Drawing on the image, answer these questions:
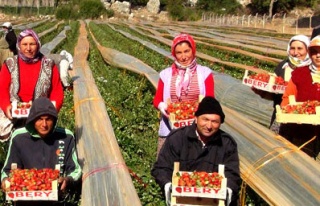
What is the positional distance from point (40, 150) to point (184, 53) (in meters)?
1.54

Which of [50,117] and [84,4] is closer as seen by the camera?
[50,117]

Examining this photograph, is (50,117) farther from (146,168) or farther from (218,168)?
(146,168)

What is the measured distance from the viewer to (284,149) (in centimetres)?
564

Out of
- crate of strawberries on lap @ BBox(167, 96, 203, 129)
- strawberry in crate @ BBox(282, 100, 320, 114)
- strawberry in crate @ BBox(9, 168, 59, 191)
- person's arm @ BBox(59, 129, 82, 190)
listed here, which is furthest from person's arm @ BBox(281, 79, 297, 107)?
strawberry in crate @ BBox(9, 168, 59, 191)

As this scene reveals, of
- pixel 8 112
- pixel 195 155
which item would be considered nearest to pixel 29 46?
pixel 8 112

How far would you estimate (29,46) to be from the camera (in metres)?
5.66

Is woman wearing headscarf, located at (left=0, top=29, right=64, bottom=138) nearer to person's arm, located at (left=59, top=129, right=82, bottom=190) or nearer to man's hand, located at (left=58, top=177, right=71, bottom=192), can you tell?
person's arm, located at (left=59, top=129, right=82, bottom=190)

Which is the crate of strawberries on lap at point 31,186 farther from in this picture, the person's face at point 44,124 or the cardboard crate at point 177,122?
the cardboard crate at point 177,122

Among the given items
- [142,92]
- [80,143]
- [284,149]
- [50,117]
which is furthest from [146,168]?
[142,92]

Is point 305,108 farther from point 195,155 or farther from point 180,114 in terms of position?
point 195,155

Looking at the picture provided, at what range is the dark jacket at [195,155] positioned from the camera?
452 cm

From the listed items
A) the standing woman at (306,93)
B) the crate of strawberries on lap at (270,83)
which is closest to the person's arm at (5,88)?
the standing woman at (306,93)

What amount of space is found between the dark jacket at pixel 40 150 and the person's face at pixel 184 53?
122cm

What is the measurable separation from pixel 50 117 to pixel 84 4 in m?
60.4
